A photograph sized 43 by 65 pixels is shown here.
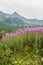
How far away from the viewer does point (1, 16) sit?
1164 inches

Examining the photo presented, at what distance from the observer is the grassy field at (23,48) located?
242 inches

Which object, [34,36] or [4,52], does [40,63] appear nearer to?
[4,52]

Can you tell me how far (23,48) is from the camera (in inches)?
279

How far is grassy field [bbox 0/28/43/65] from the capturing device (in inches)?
242

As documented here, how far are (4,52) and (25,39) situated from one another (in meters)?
1.15

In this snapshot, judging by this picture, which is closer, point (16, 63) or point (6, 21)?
point (16, 63)

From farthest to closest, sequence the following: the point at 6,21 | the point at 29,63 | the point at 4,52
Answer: the point at 6,21 → the point at 4,52 → the point at 29,63

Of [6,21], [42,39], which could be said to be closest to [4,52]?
[42,39]

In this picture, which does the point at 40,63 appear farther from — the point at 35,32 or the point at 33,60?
the point at 35,32

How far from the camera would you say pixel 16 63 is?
6004mm

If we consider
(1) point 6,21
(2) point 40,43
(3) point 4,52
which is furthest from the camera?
(1) point 6,21

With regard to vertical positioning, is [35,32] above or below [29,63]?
above

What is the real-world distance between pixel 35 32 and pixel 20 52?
1078mm

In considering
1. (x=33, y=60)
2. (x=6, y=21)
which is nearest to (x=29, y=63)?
(x=33, y=60)
